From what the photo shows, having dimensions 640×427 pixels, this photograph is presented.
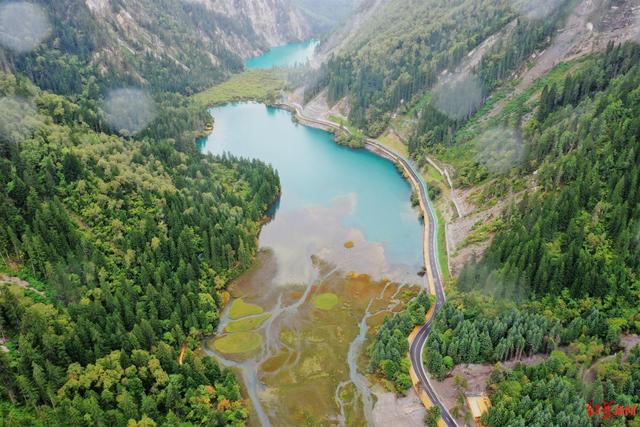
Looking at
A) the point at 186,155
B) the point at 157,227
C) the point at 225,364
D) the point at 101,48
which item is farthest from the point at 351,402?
the point at 101,48

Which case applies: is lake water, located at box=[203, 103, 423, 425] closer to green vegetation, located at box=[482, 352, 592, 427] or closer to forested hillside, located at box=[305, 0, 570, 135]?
green vegetation, located at box=[482, 352, 592, 427]

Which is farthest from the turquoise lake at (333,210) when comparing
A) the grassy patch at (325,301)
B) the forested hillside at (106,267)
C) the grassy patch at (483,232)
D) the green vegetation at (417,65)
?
the green vegetation at (417,65)

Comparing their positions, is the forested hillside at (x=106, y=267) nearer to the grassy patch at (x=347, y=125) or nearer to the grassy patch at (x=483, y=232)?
the grassy patch at (x=483, y=232)

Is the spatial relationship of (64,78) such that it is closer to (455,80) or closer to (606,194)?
(455,80)

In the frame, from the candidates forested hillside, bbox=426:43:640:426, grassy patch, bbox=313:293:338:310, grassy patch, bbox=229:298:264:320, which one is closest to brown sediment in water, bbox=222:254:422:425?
grassy patch, bbox=313:293:338:310

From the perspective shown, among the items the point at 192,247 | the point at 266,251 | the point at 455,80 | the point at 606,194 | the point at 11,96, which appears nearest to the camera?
the point at 606,194

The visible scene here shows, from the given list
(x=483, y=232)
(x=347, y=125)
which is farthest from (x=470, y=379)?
(x=347, y=125)
